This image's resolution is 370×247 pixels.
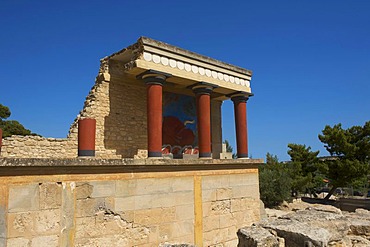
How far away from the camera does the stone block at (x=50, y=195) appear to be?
5.02 metres

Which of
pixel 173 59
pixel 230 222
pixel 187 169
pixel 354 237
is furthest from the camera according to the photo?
pixel 173 59

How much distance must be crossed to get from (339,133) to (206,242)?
20551 mm

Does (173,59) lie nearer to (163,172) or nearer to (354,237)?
(163,172)

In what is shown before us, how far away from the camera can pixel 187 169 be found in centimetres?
725

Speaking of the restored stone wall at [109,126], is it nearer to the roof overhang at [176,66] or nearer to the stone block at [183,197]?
the roof overhang at [176,66]

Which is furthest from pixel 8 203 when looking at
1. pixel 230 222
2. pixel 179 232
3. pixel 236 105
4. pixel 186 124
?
pixel 236 105

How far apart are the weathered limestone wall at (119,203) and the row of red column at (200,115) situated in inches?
100

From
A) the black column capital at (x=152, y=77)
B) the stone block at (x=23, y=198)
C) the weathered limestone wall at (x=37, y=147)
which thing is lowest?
the stone block at (x=23, y=198)

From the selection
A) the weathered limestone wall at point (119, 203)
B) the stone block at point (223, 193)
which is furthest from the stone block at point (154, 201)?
the stone block at point (223, 193)

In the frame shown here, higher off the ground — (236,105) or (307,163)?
(236,105)

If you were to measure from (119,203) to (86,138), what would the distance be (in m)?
A: 2.02

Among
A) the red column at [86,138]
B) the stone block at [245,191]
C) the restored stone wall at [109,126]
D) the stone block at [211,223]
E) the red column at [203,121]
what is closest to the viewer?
the red column at [86,138]

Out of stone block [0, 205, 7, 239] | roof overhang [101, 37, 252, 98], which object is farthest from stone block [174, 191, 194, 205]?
roof overhang [101, 37, 252, 98]

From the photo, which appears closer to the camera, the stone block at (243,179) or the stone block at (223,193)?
the stone block at (223,193)
